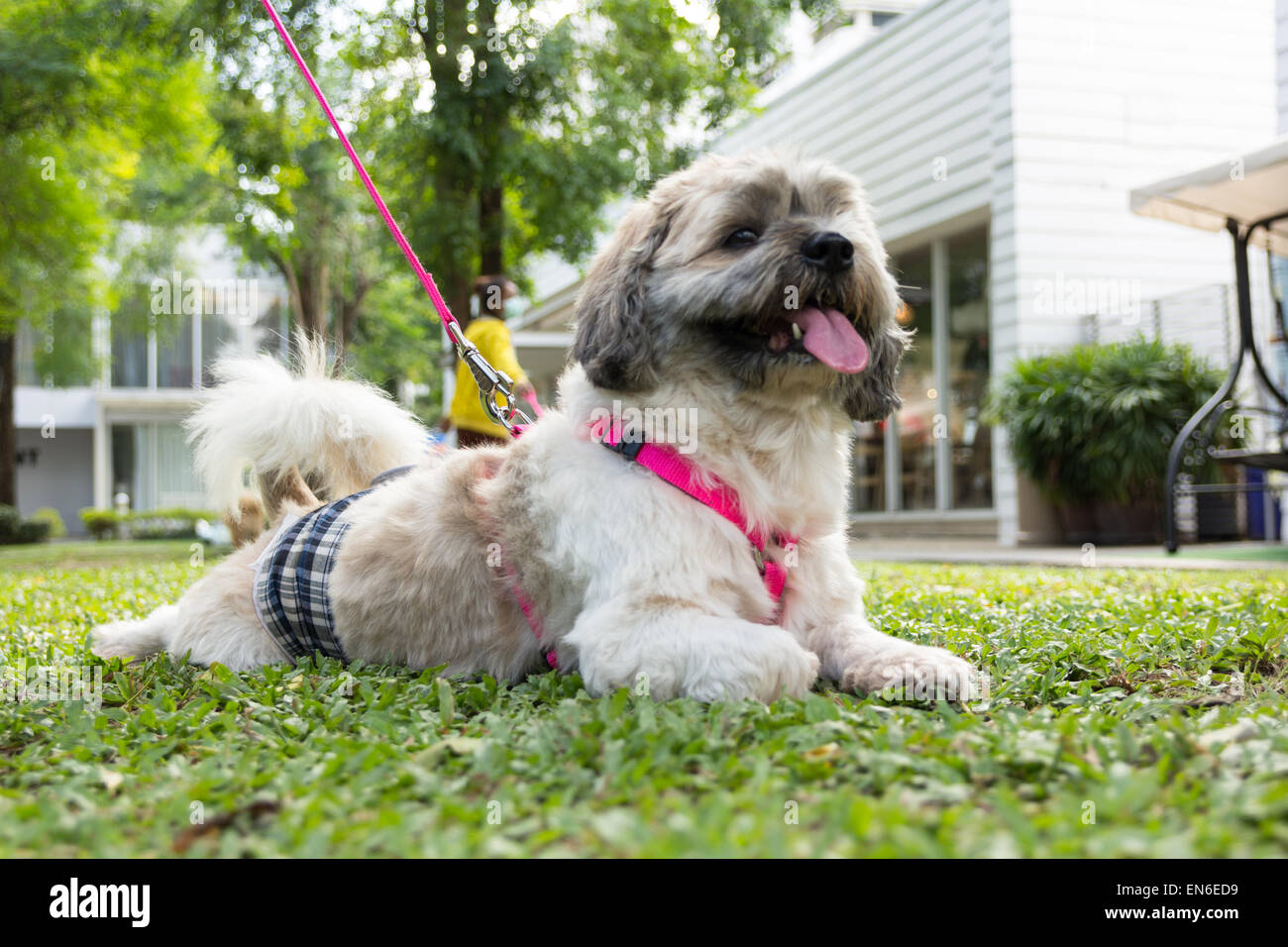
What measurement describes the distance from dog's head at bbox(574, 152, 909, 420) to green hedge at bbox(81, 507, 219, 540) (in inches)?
1072

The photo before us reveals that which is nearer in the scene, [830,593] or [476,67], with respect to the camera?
[830,593]

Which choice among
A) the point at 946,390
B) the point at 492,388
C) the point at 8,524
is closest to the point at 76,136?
the point at 8,524

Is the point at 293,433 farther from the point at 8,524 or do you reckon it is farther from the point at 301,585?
the point at 8,524

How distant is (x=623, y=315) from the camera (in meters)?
3.10

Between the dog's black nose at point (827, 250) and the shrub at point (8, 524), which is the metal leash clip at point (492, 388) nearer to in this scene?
the dog's black nose at point (827, 250)

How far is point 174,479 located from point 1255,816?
39.0 m

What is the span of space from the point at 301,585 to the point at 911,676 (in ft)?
6.90

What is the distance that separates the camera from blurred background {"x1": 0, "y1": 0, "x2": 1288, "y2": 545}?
500 inches

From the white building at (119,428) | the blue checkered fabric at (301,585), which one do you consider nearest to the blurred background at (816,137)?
the blue checkered fabric at (301,585)

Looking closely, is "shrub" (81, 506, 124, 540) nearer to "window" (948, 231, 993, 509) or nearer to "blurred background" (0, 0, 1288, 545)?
"blurred background" (0, 0, 1288, 545)
